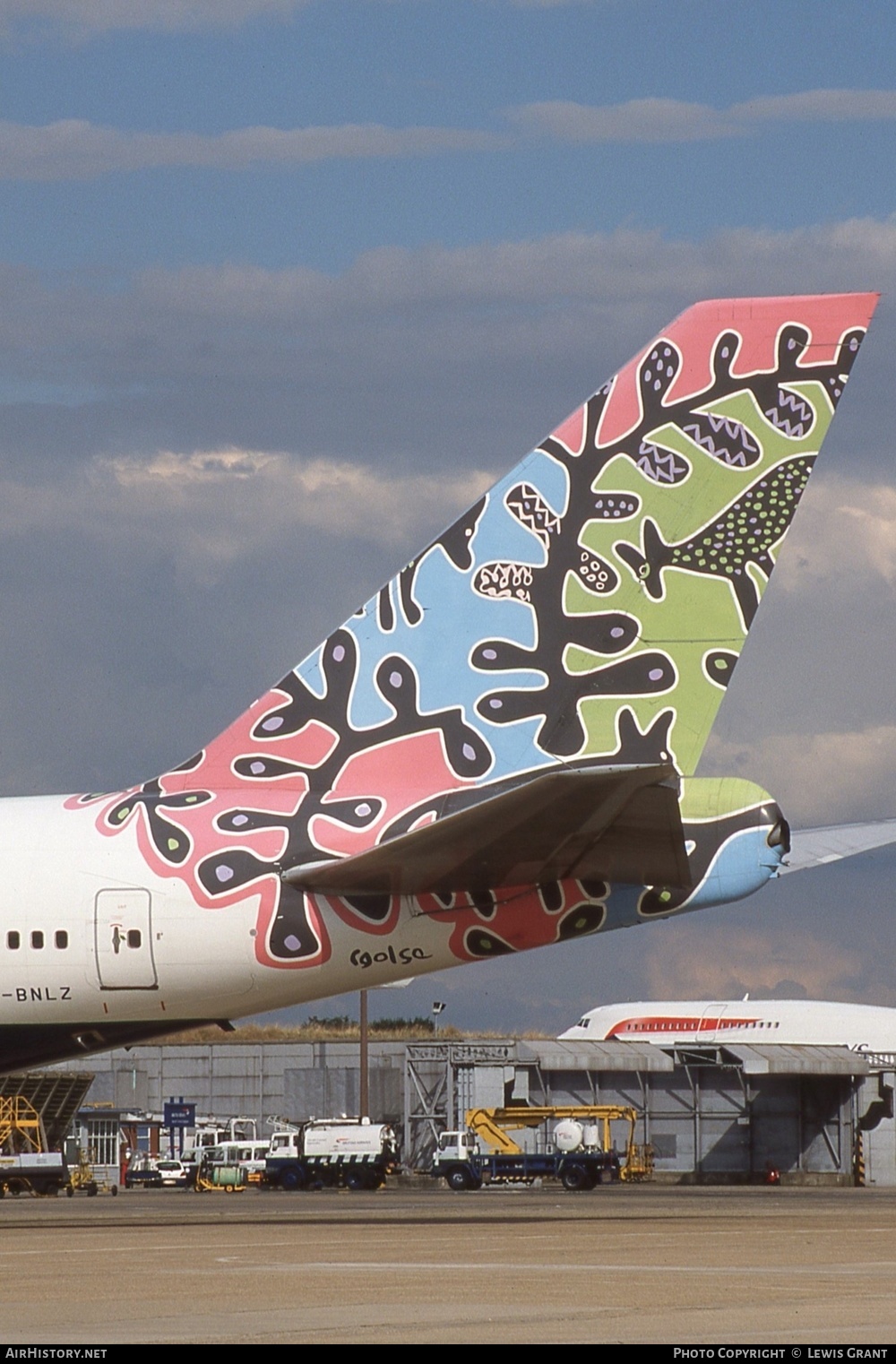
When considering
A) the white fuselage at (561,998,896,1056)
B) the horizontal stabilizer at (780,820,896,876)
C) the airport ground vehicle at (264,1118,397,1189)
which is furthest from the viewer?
the white fuselage at (561,998,896,1056)

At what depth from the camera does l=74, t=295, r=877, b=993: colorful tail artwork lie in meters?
26.2

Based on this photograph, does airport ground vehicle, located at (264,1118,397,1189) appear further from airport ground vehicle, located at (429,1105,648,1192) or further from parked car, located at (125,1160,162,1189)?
parked car, located at (125,1160,162,1189)

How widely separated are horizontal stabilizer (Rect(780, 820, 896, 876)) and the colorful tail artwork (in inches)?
49.9

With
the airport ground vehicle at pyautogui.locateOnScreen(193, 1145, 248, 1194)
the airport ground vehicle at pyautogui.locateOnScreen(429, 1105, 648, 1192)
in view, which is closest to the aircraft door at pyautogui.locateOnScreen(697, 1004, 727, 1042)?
the airport ground vehicle at pyautogui.locateOnScreen(429, 1105, 648, 1192)

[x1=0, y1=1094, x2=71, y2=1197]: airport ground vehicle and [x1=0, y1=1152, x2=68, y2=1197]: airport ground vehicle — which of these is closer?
[x1=0, y1=1152, x2=68, y2=1197]: airport ground vehicle

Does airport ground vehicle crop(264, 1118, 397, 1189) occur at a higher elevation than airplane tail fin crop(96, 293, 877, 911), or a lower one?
lower

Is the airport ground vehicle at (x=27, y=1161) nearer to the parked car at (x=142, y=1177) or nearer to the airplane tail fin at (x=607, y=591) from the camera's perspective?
the parked car at (x=142, y=1177)

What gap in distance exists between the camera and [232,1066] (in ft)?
271

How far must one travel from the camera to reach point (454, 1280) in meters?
15.8

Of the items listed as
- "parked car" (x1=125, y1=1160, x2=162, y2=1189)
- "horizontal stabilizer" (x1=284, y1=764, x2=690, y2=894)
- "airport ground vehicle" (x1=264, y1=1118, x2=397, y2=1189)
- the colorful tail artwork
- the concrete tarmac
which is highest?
the colorful tail artwork

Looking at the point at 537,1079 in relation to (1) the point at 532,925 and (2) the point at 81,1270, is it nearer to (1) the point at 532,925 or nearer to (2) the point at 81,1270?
(1) the point at 532,925

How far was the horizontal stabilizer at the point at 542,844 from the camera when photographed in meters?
23.0

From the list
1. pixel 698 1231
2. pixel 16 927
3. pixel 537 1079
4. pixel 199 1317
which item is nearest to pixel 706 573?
pixel 698 1231

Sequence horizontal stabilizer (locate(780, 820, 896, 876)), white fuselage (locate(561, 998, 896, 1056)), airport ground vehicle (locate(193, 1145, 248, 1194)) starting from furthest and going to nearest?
white fuselage (locate(561, 998, 896, 1056)) < airport ground vehicle (locate(193, 1145, 248, 1194)) < horizontal stabilizer (locate(780, 820, 896, 876))
